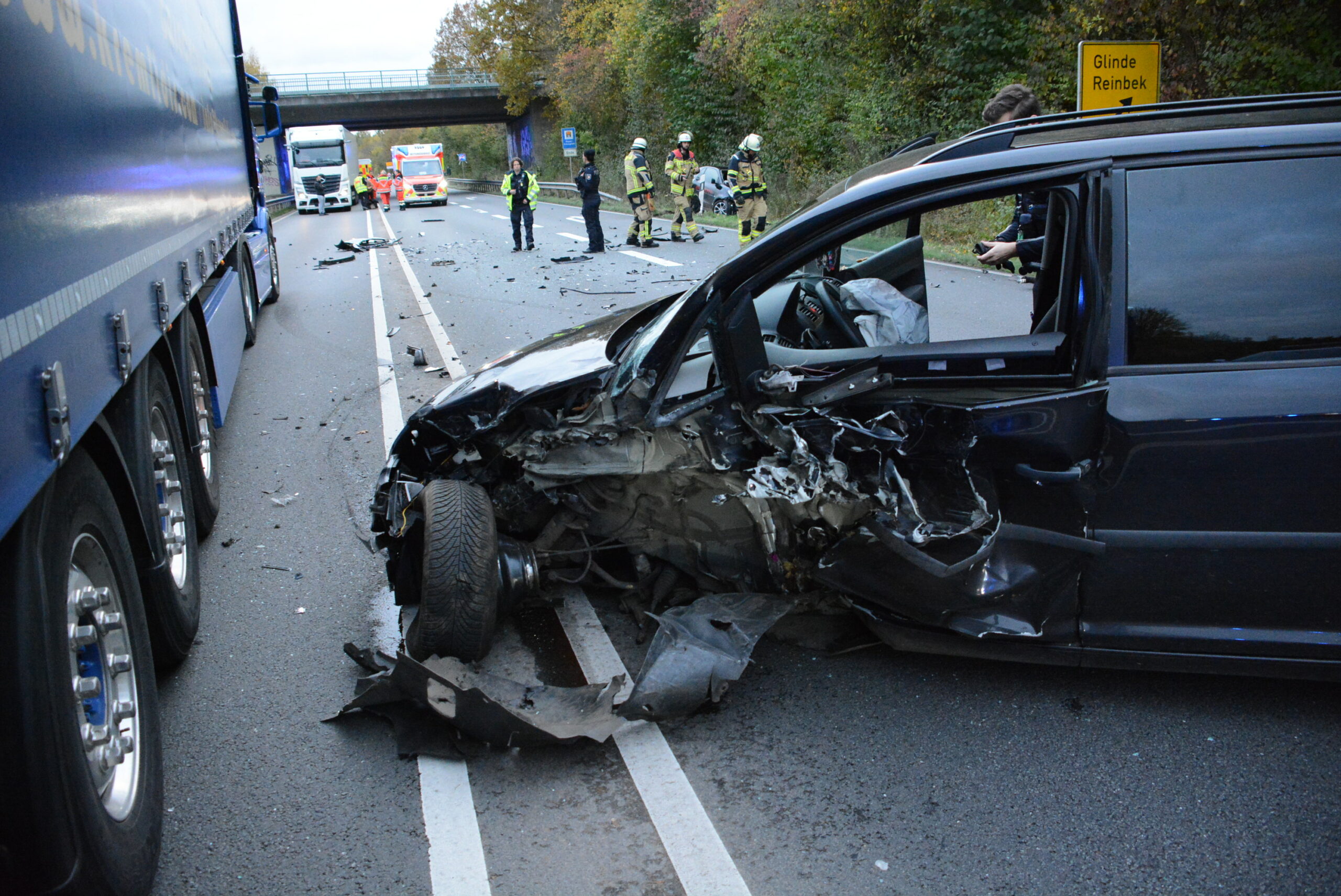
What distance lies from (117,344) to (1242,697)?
3790 millimetres

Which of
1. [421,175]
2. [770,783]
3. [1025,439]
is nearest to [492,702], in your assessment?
[770,783]

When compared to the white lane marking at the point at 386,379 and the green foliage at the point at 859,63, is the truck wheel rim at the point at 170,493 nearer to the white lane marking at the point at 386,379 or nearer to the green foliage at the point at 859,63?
the white lane marking at the point at 386,379

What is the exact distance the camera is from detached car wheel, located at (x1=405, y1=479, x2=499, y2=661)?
3285 millimetres

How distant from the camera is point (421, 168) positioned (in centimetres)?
4309

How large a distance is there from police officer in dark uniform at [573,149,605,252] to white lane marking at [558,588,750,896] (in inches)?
572

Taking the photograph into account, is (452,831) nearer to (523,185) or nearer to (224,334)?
(224,334)

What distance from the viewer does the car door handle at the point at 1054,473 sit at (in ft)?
9.55

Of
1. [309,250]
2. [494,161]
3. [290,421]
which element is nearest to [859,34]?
[309,250]

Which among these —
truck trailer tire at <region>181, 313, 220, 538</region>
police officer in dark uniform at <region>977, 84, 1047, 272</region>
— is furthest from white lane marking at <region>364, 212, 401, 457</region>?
police officer in dark uniform at <region>977, 84, 1047, 272</region>

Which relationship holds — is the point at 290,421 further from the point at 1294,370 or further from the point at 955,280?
the point at 955,280

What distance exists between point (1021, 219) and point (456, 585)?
3.63 meters

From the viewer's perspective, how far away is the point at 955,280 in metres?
11.2

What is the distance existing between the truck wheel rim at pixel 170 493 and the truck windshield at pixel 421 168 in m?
41.5

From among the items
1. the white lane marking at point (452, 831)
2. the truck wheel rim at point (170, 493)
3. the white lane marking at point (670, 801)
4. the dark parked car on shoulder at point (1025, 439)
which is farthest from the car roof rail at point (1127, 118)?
the truck wheel rim at point (170, 493)
